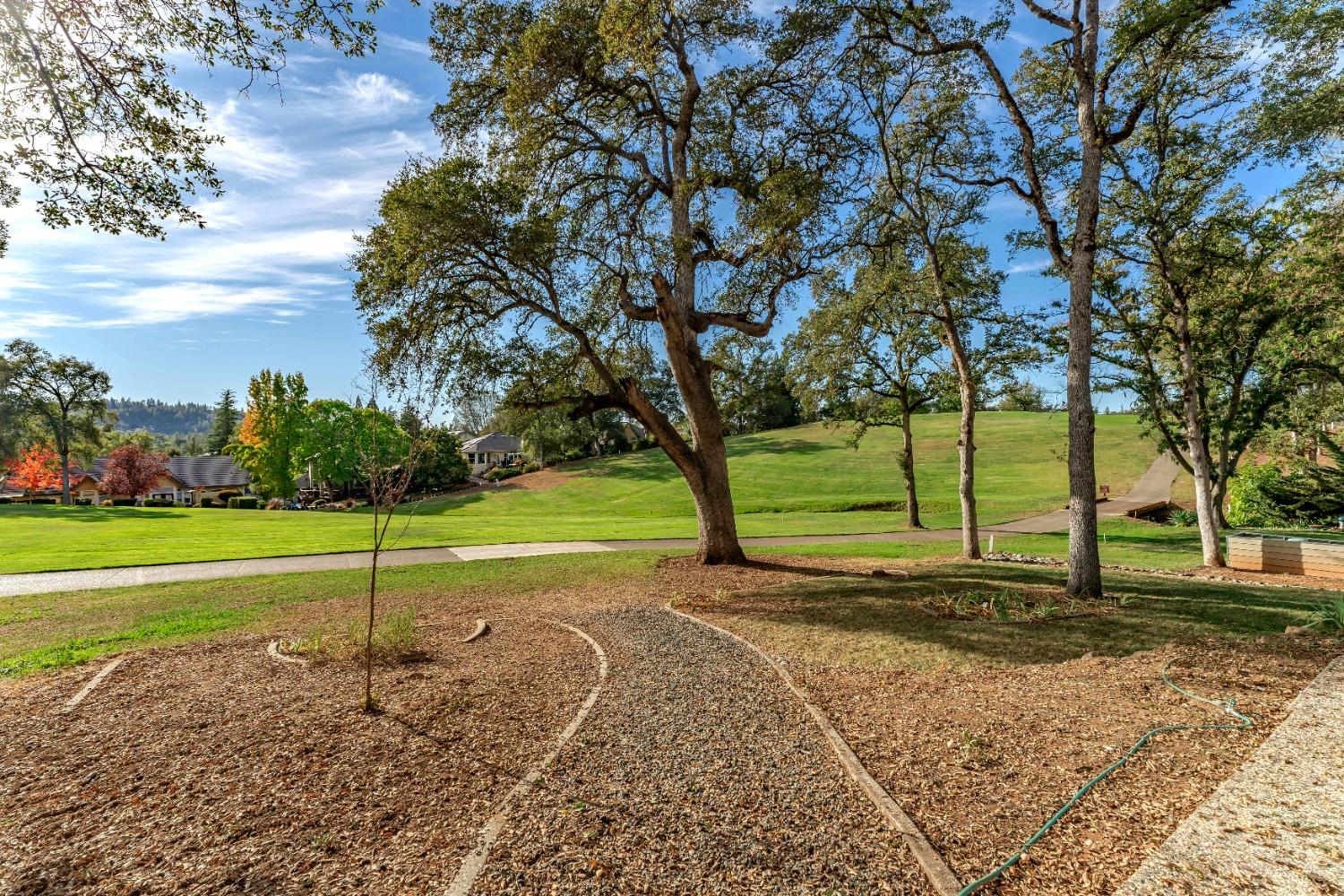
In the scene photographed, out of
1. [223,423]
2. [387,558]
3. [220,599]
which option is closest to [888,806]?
[220,599]

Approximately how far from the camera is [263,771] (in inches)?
152

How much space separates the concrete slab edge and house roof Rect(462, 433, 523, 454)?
2828 inches

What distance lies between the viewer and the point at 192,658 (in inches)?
259

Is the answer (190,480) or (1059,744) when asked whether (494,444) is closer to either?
(190,480)

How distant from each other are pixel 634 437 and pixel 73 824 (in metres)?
60.8

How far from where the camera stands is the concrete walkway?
12.0 metres

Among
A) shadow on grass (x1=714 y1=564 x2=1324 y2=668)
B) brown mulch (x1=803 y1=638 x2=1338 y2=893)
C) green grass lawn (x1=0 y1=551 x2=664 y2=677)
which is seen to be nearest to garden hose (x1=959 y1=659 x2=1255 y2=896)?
brown mulch (x1=803 y1=638 x2=1338 y2=893)

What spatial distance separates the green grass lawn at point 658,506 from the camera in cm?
1791

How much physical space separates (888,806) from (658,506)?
31580 millimetres

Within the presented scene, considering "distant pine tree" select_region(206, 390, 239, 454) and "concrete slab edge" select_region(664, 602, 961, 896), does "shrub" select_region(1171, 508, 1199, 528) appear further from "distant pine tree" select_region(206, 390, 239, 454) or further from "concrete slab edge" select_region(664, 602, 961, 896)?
"distant pine tree" select_region(206, 390, 239, 454)

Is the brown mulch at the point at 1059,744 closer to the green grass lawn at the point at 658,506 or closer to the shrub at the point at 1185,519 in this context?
the green grass lawn at the point at 658,506

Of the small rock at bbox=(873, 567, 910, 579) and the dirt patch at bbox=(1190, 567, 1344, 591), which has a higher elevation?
the small rock at bbox=(873, 567, 910, 579)

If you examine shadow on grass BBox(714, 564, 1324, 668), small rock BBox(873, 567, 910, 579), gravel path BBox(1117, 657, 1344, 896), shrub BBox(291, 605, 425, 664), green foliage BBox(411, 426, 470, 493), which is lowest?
small rock BBox(873, 567, 910, 579)

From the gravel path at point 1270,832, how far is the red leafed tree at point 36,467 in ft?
234
